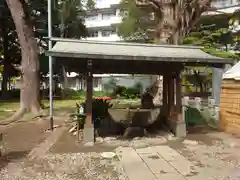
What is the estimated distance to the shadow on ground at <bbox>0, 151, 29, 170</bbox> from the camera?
21.6ft

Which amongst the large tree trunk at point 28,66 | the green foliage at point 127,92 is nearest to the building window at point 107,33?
the green foliage at point 127,92

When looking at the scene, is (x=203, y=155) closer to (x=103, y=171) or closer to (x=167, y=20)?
(x=103, y=171)

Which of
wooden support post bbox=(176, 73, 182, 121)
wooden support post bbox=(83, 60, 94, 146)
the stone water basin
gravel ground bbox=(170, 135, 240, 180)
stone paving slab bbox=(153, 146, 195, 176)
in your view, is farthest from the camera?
the stone water basin

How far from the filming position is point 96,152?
741 cm

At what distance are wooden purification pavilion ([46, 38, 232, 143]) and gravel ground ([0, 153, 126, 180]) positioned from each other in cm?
180

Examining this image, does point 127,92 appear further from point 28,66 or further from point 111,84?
point 28,66

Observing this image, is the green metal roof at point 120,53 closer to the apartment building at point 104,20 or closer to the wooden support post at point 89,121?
the wooden support post at point 89,121

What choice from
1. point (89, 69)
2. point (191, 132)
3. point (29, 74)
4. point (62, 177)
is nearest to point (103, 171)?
point (62, 177)

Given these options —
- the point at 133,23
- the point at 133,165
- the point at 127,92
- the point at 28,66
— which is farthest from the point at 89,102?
the point at 127,92

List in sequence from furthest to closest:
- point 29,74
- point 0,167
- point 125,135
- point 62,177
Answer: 1. point 29,74
2. point 125,135
3. point 0,167
4. point 62,177

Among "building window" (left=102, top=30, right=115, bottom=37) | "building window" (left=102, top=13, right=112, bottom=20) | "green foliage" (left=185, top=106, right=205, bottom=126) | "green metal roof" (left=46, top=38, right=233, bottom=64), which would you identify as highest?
"building window" (left=102, top=13, right=112, bottom=20)

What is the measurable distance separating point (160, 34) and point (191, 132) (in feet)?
24.0

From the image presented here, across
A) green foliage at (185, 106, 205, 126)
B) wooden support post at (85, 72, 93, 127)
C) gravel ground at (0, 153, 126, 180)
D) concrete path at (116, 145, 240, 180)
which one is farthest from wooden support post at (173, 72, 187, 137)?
gravel ground at (0, 153, 126, 180)

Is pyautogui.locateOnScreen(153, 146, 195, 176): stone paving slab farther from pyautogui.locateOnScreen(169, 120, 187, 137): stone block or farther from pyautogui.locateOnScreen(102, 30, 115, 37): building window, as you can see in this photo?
pyautogui.locateOnScreen(102, 30, 115, 37): building window
